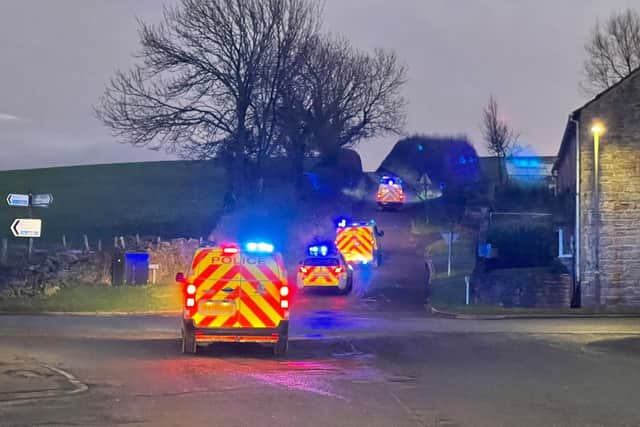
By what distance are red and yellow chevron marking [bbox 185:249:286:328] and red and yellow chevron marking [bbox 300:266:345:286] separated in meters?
16.8

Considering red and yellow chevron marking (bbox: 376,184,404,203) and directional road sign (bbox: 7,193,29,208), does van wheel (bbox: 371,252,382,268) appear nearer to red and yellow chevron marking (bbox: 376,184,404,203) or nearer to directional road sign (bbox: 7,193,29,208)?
directional road sign (bbox: 7,193,29,208)

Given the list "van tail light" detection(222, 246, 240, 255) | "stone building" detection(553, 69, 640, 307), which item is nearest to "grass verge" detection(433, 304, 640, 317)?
"stone building" detection(553, 69, 640, 307)

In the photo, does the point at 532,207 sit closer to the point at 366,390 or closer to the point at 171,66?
the point at 171,66

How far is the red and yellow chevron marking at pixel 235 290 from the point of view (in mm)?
16906

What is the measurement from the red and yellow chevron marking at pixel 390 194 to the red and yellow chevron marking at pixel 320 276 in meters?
34.8

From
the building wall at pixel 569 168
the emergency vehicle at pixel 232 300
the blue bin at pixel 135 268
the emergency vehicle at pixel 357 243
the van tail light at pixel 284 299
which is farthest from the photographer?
the emergency vehicle at pixel 357 243

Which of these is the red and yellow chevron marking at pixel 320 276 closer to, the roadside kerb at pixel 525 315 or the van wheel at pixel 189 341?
the roadside kerb at pixel 525 315

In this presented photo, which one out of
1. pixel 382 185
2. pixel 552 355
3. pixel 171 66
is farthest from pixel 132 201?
pixel 552 355

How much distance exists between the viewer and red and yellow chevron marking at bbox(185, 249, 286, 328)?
1691 centimetres

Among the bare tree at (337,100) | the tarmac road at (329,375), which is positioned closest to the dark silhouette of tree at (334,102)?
the bare tree at (337,100)

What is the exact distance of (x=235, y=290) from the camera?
17000 mm

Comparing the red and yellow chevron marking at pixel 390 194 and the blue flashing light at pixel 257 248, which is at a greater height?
the red and yellow chevron marking at pixel 390 194

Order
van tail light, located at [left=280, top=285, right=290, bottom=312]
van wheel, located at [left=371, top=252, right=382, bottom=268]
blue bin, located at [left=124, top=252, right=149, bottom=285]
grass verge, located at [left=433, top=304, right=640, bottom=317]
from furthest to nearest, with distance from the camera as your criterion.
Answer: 1. van wheel, located at [left=371, top=252, right=382, bottom=268]
2. blue bin, located at [left=124, top=252, right=149, bottom=285]
3. grass verge, located at [left=433, top=304, right=640, bottom=317]
4. van tail light, located at [left=280, top=285, right=290, bottom=312]

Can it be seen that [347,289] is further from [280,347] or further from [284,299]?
[284,299]
